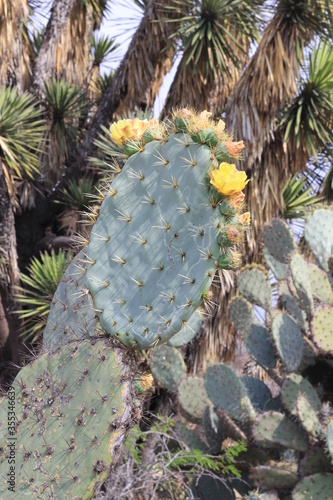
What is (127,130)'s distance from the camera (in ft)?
6.75

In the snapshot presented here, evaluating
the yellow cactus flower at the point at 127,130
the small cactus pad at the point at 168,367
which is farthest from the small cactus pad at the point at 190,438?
the yellow cactus flower at the point at 127,130

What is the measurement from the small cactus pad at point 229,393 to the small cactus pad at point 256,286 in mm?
598

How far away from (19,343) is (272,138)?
2.96 meters

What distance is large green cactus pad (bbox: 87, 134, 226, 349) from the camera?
1.81 meters

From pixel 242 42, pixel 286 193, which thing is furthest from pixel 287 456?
pixel 242 42

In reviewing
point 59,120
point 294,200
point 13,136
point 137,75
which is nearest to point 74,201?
point 13,136

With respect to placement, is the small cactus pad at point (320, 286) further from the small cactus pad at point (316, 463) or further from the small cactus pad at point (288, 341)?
the small cactus pad at point (316, 463)

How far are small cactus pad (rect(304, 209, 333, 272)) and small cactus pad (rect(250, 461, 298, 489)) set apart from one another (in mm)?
1350

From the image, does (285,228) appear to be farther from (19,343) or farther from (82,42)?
(82,42)

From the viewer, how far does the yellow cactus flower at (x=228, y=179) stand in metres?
1.72

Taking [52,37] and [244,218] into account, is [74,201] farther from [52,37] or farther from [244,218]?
[244,218]

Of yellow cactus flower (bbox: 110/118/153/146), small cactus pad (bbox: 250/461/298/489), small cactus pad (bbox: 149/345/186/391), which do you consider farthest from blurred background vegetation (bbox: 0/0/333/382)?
yellow cactus flower (bbox: 110/118/153/146)

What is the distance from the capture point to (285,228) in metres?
4.74

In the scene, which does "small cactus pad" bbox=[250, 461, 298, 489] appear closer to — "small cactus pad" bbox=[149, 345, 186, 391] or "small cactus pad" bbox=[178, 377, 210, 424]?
"small cactus pad" bbox=[178, 377, 210, 424]
